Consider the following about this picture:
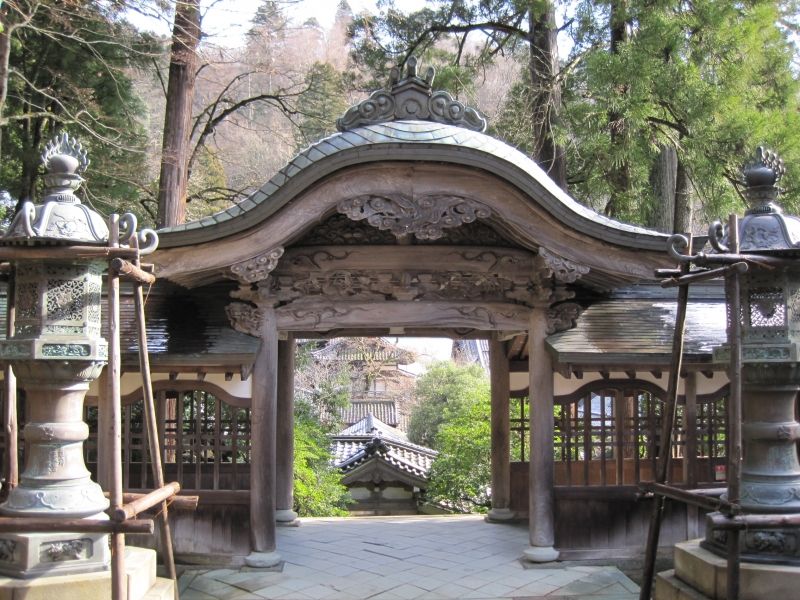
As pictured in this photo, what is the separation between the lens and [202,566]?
285 inches

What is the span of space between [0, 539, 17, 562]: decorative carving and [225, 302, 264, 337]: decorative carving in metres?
3.01

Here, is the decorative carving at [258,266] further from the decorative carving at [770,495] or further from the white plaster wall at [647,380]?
the decorative carving at [770,495]

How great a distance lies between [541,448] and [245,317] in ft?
10.8

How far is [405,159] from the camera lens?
6570mm

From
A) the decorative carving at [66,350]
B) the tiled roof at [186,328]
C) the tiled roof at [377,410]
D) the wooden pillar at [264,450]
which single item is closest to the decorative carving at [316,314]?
the wooden pillar at [264,450]

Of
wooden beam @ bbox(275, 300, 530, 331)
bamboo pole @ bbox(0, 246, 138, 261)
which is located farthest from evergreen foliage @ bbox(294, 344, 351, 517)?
bamboo pole @ bbox(0, 246, 138, 261)

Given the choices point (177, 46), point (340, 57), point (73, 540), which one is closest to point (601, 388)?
point (73, 540)

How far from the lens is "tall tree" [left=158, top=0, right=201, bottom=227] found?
13.5 meters

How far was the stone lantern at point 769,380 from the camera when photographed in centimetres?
503

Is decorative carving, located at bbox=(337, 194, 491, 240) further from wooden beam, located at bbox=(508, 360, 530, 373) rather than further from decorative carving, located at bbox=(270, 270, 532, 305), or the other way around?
wooden beam, located at bbox=(508, 360, 530, 373)

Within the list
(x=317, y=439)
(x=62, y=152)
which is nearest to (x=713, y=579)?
(x=62, y=152)

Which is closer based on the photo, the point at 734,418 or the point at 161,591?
the point at 734,418

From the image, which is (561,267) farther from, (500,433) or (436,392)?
(436,392)

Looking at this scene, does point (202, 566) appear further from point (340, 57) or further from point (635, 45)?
point (340, 57)
